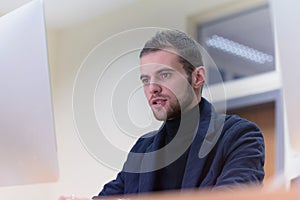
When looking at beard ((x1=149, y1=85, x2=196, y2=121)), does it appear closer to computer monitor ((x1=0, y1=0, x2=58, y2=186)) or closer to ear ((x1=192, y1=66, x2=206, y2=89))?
ear ((x1=192, y1=66, x2=206, y2=89))

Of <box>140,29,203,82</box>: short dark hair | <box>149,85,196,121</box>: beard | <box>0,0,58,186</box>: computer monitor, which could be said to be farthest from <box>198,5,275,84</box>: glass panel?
<box>0,0,58,186</box>: computer monitor

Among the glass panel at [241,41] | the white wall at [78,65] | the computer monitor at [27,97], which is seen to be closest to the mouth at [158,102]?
the white wall at [78,65]

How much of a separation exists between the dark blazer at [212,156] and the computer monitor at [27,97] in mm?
180

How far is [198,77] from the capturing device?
1.03 m

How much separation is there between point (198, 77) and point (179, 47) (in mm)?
79

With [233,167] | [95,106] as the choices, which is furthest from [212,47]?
[233,167]

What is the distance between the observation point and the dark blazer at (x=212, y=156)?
91 cm

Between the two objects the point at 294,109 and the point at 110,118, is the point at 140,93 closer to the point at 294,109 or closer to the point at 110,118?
the point at 110,118

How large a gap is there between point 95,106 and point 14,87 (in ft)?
0.86

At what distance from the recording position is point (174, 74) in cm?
103

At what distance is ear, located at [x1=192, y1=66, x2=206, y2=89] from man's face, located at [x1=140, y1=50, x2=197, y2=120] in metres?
0.01

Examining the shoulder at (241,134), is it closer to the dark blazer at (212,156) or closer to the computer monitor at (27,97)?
the dark blazer at (212,156)

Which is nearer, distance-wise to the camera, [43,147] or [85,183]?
[43,147]

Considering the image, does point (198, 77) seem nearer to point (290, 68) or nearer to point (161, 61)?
point (161, 61)
